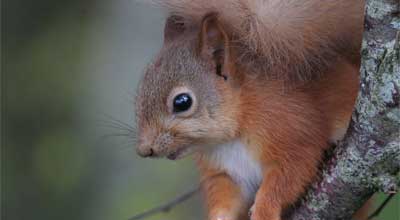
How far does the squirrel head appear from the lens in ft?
5.97

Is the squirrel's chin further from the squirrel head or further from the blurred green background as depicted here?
the blurred green background

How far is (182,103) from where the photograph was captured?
182cm

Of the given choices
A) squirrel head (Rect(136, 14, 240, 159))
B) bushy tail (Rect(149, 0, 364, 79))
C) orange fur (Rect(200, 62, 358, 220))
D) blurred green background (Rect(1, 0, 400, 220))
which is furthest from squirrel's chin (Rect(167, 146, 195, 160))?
blurred green background (Rect(1, 0, 400, 220))

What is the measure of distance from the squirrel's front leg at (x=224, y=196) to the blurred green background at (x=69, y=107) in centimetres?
113

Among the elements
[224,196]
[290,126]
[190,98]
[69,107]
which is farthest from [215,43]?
[69,107]

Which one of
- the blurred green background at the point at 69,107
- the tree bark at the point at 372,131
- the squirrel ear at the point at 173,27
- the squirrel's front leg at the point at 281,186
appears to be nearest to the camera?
the tree bark at the point at 372,131

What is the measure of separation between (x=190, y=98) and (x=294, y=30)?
26cm

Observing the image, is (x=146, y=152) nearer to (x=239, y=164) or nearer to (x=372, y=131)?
(x=239, y=164)

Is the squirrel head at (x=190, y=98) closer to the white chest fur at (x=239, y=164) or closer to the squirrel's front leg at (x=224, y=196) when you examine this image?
the white chest fur at (x=239, y=164)

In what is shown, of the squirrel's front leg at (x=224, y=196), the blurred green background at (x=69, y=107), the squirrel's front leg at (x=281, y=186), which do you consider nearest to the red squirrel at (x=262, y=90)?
the squirrel's front leg at (x=281, y=186)

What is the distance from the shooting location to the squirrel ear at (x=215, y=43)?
1812 mm

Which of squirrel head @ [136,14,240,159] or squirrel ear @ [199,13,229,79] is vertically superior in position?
squirrel ear @ [199,13,229,79]

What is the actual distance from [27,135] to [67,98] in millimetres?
196

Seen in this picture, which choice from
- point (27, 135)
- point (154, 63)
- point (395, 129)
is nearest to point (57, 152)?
point (27, 135)
